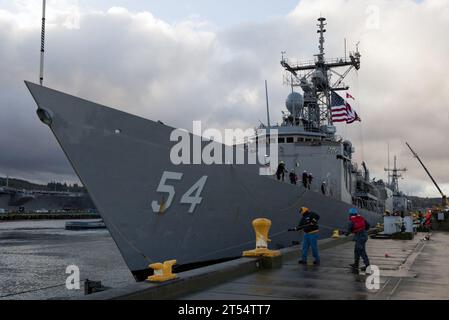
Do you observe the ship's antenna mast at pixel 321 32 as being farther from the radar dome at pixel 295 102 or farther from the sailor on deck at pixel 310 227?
the sailor on deck at pixel 310 227

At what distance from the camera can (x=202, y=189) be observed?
346 inches

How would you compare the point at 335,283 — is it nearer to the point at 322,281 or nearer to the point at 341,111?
the point at 322,281

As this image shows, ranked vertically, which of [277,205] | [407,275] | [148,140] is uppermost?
[148,140]

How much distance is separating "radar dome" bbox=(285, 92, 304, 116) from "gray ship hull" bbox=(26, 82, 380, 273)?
1107 cm

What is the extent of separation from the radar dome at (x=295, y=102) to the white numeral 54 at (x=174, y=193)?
1267 centimetres

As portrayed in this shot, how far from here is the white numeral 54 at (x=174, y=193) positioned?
311 inches

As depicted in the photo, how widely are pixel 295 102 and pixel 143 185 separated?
14173 mm

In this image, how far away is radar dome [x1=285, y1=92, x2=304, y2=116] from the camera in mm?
20578

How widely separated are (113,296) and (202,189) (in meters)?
4.62

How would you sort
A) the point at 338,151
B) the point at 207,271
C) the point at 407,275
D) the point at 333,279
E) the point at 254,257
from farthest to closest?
the point at 338,151, the point at 254,257, the point at 407,275, the point at 333,279, the point at 207,271

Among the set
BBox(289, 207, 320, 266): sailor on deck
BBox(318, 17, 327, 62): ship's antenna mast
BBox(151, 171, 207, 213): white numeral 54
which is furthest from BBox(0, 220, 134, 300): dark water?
BBox(318, 17, 327, 62): ship's antenna mast

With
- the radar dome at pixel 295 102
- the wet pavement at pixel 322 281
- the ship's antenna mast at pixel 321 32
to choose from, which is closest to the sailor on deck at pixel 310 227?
the wet pavement at pixel 322 281
